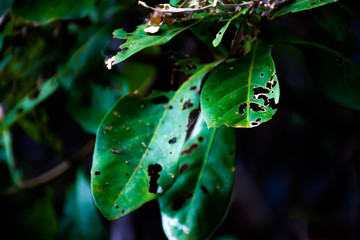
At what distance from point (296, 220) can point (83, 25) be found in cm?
118

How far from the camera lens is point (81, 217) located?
1.00 meters

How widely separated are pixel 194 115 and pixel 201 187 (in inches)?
5.8

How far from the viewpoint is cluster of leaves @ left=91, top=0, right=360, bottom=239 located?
46 cm

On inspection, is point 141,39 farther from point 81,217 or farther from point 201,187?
point 81,217

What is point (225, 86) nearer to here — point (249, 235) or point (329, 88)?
point (329, 88)

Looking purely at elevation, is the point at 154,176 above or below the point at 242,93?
below

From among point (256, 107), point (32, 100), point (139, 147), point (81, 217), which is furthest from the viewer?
point (81, 217)

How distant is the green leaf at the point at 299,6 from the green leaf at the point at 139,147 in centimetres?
18

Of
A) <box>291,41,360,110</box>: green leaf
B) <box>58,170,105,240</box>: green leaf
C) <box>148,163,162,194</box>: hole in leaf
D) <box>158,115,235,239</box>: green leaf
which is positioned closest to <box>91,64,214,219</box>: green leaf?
<box>148,163,162,194</box>: hole in leaf

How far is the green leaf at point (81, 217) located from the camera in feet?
3.17

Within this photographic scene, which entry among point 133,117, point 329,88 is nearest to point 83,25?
point 133,117

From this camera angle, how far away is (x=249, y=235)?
70.3 inches

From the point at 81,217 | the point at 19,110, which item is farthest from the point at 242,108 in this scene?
the point at 81,217

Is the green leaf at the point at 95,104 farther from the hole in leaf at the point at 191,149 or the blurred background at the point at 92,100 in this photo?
the hole in leaf at the point at 191,149
